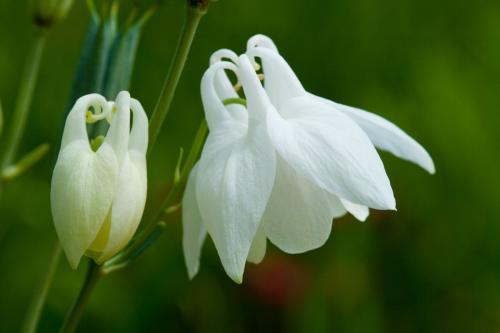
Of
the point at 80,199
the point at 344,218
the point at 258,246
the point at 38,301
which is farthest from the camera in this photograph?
the point at 344,218

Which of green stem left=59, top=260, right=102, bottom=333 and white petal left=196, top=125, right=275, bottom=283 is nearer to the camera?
white petal left=196, top=125, right=275, bottom=283

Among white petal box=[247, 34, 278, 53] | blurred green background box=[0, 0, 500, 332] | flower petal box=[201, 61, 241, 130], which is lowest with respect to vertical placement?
blurred green background box=[0, 0, 500, 332]

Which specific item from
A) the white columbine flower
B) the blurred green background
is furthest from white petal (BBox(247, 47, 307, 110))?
the blurred green background

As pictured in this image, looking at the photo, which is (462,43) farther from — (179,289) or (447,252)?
(179,289)

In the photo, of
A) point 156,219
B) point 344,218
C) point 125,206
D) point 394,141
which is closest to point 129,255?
point 156,219

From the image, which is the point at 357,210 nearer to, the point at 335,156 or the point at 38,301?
the point at 335,156

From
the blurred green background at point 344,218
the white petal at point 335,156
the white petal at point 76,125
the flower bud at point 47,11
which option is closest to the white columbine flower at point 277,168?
the white petal at point 335,156

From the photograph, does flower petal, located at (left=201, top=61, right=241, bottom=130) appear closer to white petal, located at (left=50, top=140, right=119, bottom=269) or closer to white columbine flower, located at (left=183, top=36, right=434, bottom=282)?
white columbine flower, located at (left=183, top=36, right=434, bottom=282)

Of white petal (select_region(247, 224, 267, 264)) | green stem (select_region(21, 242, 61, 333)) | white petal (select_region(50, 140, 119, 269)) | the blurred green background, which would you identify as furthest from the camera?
the blurred green background

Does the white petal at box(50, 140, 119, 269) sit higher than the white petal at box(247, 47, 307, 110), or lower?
lower
